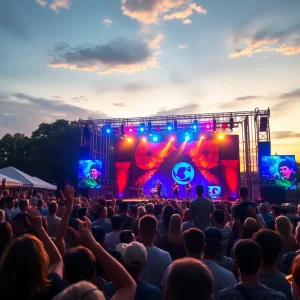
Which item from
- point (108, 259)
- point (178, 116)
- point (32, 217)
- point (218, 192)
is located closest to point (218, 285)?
point (108, 259)

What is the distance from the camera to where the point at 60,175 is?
45406 mm

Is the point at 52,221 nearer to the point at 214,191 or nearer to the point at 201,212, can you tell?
the point at 201,212

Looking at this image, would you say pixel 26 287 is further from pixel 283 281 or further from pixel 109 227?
pixel 109 227

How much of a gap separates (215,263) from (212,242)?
25 cm

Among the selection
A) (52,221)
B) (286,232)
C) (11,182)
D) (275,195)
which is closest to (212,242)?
(286,232)

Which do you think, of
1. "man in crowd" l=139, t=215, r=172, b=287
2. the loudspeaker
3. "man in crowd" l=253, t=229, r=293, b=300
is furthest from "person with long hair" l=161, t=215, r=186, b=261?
the loudspeaker

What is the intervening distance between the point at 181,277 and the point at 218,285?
1.59 meters

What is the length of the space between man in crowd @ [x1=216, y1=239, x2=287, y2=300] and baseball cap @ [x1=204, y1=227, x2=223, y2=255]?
73cm

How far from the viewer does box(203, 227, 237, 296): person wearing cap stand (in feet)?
10.1

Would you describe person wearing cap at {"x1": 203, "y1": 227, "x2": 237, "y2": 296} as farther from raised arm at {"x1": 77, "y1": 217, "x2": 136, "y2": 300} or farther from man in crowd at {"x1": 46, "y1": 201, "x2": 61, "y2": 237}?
man in crowd at {"x1": 46, "y1": 201, "x2": 61, "y2": 237}

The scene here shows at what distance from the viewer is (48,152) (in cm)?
4706

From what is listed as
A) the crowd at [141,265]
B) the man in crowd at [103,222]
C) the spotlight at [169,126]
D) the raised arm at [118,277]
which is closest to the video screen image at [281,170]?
the spotlight at [169,126]

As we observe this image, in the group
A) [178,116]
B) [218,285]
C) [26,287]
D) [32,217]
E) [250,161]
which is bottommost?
[218,285]

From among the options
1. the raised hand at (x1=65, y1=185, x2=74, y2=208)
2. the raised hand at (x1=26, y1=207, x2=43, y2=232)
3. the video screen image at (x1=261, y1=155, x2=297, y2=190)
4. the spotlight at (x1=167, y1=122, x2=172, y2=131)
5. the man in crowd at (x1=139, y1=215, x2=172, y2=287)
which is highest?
the spotlight at (x1=167, y1=122, x2=172, y2=131)
